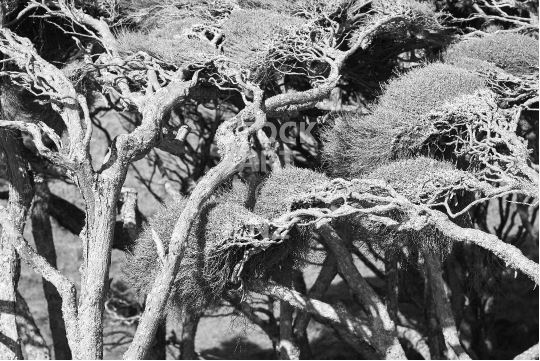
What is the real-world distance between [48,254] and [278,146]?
4357mm

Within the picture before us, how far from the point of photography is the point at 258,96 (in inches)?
452

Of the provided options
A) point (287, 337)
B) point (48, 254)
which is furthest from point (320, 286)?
point (48, 254)

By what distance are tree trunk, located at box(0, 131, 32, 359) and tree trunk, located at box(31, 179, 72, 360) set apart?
1.41 m

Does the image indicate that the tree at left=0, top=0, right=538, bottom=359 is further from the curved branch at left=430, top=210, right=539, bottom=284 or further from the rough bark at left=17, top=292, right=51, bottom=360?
the rough bark at left=17, top=292, right=51, bottom=360

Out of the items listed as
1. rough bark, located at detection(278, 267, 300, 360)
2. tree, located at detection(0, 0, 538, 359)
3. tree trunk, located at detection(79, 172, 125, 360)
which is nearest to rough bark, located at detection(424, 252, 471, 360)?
tree, located at detection(0, 0, 538, 359)

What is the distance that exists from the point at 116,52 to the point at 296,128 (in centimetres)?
353

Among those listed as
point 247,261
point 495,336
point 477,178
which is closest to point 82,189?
point 247,261

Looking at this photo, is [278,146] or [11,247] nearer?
[11,247]

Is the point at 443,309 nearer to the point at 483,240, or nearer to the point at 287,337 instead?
the point at 287,337

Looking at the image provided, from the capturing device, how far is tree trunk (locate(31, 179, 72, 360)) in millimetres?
15188

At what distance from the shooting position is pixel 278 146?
1476cm

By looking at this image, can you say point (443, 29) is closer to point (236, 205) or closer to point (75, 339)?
point (236, 205)

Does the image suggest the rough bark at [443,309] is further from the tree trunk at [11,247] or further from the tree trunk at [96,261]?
the tree trunk at [11,247]

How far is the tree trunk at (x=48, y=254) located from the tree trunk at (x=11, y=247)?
55.5 inches
